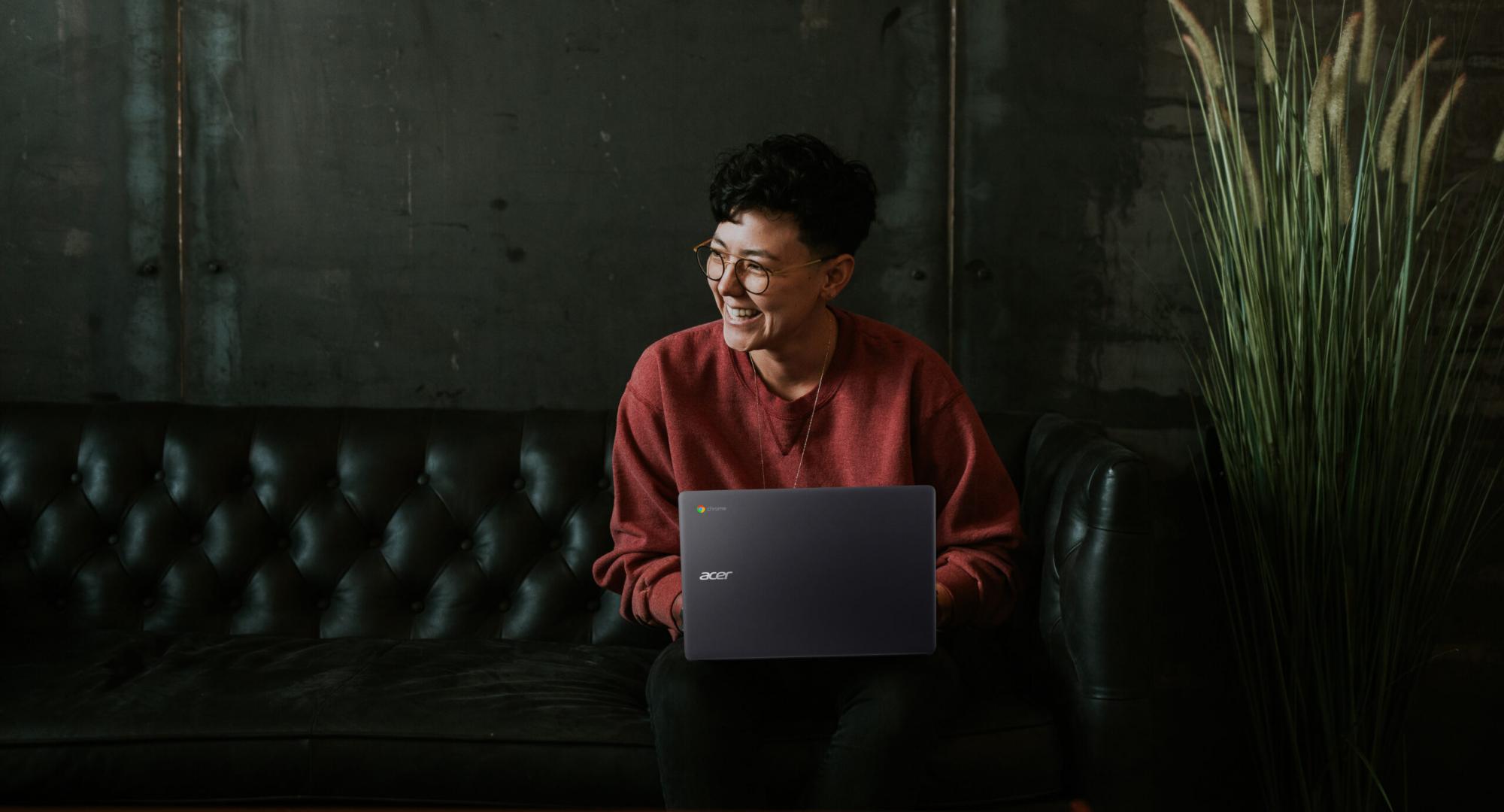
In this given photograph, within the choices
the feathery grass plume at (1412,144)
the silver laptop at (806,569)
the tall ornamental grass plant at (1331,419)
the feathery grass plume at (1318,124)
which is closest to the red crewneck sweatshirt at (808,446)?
the silver laptop at (806,569)

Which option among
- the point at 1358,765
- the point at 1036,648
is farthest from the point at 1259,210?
the point at 1358,765

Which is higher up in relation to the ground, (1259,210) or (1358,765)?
(1259,210)

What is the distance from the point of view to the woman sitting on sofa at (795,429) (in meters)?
1.56

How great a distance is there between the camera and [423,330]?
8.04 ft

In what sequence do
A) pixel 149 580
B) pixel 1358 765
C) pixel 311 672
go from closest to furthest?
pixel 311 672 < pixel 1358 765 < pixel 149 580

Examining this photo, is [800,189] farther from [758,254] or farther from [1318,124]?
[1318,124]

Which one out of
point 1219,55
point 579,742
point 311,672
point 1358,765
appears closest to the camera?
point 579,742

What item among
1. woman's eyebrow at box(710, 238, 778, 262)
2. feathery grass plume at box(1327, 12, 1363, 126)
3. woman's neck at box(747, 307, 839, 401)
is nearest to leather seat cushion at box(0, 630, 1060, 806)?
woman's neck at box(747, 307, 839, 401)

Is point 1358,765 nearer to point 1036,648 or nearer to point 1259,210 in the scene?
point 1036,648

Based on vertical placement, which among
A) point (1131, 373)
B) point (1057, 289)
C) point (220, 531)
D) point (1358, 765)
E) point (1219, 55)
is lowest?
point (1358, 765)

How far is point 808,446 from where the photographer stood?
1724mm

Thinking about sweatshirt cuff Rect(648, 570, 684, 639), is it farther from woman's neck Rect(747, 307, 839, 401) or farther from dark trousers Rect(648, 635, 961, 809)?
woman's neck Rect(747, 307, 839, 401)

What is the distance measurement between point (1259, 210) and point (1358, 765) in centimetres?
94

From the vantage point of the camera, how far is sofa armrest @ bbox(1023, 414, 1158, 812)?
1.57m
